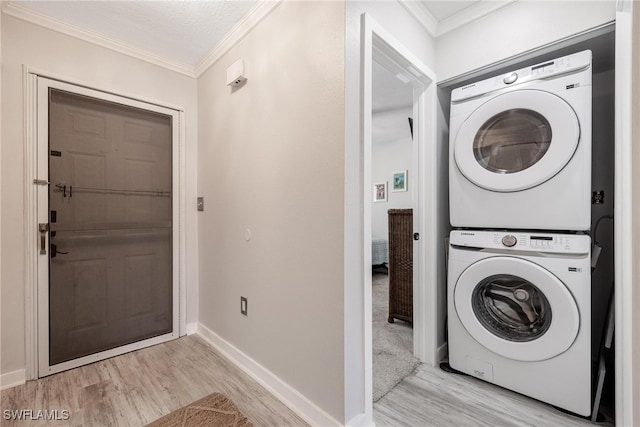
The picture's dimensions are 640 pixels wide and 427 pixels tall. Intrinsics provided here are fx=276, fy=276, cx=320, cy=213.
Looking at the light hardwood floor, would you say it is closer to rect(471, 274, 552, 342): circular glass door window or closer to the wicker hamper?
rect(471, 274, 552, 342): circular glass door window

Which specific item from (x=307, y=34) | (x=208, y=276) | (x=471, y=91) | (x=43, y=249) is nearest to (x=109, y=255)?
(x=43, y=249)

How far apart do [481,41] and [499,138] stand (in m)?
0.66

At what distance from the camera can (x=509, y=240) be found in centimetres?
159

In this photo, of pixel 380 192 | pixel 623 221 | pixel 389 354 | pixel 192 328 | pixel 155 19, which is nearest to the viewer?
pixel 623 221

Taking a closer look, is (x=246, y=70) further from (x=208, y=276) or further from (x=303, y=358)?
(x=303, y=358)

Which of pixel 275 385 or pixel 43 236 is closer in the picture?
pixel 275 385

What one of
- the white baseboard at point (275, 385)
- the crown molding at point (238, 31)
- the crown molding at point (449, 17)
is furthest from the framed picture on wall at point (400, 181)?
the white baseboard at point (275, 385)

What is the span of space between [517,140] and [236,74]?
1.84m

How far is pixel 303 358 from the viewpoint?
1.50 metres

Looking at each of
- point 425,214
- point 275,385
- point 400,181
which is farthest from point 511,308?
point 400,181

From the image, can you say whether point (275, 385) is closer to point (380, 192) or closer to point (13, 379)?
point (13, 379)

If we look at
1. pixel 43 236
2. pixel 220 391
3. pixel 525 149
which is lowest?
pixel 220 391

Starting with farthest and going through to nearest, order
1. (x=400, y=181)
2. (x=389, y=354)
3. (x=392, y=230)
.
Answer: (x=400, y=181) < (x=392, y=230) < (x=389, y=354)

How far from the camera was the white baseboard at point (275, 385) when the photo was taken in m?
1.40
